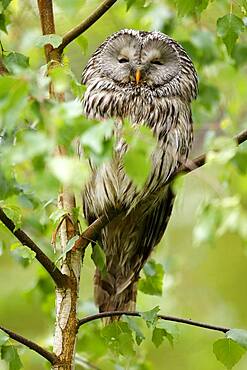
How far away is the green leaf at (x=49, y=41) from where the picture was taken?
107 inches

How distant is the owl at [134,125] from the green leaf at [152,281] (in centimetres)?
12

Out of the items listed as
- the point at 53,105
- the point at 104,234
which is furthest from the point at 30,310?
the point at 53,105

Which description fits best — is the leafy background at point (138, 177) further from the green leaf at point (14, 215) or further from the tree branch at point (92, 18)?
the tree branch at point (92, 18)

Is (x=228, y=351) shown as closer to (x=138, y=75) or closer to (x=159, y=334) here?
(x=159, y=334)

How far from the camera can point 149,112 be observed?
3.59 m

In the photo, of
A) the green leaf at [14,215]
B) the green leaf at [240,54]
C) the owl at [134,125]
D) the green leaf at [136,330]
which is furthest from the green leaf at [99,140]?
the green leaf at [240,54]

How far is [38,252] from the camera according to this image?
8.94 feet

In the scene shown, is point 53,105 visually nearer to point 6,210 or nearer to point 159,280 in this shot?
point 6,210

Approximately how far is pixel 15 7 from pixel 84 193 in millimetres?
715

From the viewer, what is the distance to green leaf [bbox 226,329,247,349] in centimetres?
268

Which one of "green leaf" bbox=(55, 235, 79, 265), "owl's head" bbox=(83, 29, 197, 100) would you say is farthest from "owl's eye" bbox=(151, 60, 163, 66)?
"green leaf" bbox=(55, 235, 79, 265)

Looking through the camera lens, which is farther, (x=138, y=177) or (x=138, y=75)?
(x=138, y=75)

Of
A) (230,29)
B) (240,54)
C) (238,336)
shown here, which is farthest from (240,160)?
(240,54)

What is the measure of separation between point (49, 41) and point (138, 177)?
0.86 metres
